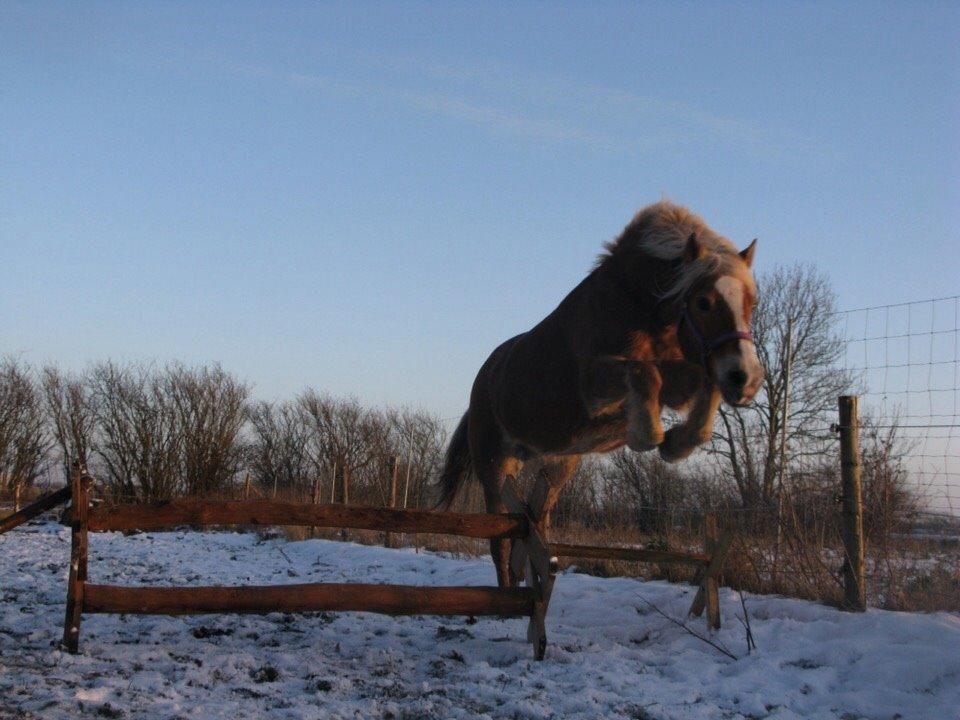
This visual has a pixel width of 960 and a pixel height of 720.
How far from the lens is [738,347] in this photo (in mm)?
4594

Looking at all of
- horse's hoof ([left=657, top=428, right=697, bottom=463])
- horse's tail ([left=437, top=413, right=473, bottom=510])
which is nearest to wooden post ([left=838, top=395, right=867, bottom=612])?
horse's hoof ([left=657, top=428, right=697, bottom=463])

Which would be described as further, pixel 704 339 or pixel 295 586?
pixel 704 339

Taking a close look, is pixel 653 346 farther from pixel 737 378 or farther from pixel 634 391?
pixel 737 378

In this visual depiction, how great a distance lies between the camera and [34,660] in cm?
412

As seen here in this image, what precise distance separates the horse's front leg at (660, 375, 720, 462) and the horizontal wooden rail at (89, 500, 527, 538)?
1.26m

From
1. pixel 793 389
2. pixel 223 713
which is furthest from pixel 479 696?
pixel 793 389

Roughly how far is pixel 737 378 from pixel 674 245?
116cm

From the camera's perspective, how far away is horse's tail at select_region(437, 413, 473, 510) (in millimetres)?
8414

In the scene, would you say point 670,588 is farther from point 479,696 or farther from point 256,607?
point 256,607

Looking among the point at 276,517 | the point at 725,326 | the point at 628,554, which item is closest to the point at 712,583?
the point at 628,554

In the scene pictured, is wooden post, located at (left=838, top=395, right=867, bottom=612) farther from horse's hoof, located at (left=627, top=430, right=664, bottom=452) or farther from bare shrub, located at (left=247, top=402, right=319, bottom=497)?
bare shrub, located at (left=247, top=402, right=319, bottom=497)

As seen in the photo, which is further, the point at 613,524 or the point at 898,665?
the point at 613,524

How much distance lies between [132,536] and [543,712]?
485 inches

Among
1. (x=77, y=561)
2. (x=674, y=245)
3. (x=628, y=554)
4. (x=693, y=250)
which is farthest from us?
(x=628, y=554)
